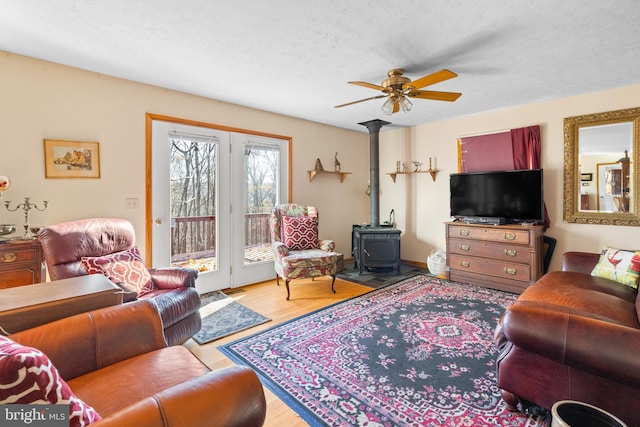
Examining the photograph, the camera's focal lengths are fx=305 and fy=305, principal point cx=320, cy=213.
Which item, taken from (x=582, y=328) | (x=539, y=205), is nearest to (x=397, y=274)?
(x=539, y=205)

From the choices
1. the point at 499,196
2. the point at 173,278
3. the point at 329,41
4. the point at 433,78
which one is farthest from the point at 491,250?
the point at 173,278

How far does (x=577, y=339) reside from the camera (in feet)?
4.35

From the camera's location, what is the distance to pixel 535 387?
154 centimetres

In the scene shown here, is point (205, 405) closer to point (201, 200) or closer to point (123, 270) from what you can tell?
point (123, 270)

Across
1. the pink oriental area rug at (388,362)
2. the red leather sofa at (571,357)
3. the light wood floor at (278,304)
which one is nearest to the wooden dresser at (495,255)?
the pink oriental area rug at (388,362)

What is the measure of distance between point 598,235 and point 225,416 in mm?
4462

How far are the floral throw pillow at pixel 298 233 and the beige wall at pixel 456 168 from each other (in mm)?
2006

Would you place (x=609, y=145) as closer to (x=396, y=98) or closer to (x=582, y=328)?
(x=396, y=98)

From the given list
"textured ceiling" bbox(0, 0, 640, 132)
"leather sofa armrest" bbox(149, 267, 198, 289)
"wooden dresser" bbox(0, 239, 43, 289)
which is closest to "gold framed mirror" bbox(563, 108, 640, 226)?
"textured ceiling" bbox(0, 0, 640, 132)

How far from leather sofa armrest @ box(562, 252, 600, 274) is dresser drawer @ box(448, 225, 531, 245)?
2.34 feet

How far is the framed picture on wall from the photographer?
2666 mm

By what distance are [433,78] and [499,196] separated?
88.9 inches

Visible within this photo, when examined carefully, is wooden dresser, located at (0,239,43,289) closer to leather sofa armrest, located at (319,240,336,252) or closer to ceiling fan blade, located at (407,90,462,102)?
leather sofa armrest, located at (319,240,336,252)

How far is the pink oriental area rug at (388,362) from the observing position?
1.67 meters
